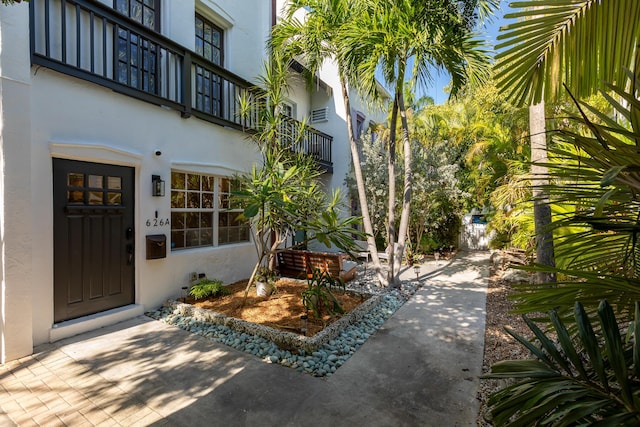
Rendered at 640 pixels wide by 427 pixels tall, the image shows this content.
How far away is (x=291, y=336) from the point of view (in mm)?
4098

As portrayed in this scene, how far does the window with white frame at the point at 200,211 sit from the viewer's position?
598 centimetres

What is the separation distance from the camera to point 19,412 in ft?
9.32

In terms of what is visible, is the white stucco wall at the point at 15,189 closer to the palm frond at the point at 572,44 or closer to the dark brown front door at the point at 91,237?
the dark brown front door at the point at 91,237

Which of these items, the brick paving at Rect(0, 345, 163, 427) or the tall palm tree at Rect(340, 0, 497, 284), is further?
the tall palm tree at Rect(340, 0, 497, 284)

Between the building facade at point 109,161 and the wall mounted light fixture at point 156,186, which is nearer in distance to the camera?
the building facade at point 109,161

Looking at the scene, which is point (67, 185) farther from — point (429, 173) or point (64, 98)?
point (429, 173)

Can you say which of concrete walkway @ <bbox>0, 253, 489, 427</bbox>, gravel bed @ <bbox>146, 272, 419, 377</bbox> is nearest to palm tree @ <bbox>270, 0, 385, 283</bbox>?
gravel bed @ <bbox>146, 272, 419, 377</bbox>

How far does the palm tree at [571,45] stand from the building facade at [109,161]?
5203 mm

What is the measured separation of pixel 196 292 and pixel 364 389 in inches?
141

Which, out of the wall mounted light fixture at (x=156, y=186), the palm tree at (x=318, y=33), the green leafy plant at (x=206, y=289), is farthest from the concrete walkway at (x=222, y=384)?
the palm tree at (x=318, y=33)

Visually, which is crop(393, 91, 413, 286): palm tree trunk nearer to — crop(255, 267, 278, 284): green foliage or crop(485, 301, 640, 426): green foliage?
crop(255, 267, 278, 284): green foliage

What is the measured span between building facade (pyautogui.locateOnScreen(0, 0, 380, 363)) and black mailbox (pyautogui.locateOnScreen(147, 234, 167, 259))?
0.07 feet

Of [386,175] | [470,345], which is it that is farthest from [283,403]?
[386,175]

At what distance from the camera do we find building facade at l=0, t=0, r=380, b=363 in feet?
12.3
